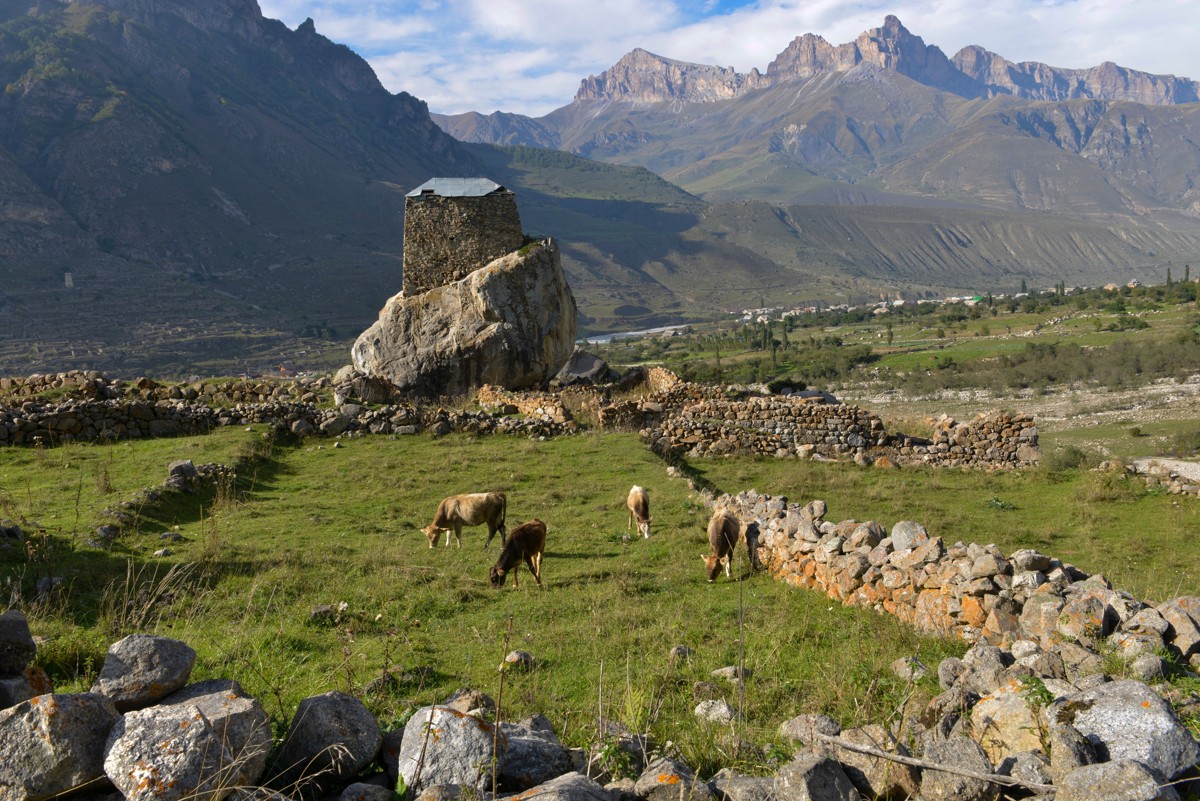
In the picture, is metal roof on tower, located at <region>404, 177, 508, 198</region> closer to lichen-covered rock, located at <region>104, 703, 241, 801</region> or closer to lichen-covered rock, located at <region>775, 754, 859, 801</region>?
lichen-covered rock, located at <region>104, 703, 241, 801</region>

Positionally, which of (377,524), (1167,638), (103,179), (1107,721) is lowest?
(377,524)

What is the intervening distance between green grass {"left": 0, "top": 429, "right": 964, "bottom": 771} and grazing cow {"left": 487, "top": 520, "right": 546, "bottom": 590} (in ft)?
0.87

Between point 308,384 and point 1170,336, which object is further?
point 1170,336

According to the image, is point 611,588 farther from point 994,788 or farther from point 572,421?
point 572,421

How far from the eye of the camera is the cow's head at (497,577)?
32.6 ft

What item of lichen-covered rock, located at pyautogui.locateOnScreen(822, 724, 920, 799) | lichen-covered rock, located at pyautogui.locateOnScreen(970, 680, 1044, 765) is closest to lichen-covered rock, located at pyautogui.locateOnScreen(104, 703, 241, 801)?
lichen-covered rock, located at pyautogui.locateOnScreen(822, 724, 920, 799)

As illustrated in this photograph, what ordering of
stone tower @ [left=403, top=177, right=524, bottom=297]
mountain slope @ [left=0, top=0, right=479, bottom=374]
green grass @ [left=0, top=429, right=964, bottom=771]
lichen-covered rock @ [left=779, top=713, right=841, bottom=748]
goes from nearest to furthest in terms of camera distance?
lichen-covered rock @ [left=779, top=713, right=841, bottom=748], green grass @ [left=0, top=429, right=964, bottom=771], stone tower @ [left=403, top=177, right=524, bottom=297], mountain slope @ [left=0, top=0, right=479, bottom=374]

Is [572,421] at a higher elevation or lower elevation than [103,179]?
lower

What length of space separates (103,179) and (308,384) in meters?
135

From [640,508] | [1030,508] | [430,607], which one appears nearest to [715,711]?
[430,607]

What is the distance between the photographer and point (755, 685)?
6535 mm

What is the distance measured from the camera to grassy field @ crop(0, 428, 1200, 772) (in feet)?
20.5

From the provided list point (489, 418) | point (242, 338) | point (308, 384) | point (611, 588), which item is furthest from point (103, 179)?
point (611, 588)

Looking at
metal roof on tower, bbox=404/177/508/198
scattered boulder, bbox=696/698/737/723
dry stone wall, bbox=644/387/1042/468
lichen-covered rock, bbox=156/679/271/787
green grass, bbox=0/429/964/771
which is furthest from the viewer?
metal roof on tower, bbox=404/177/508/198
